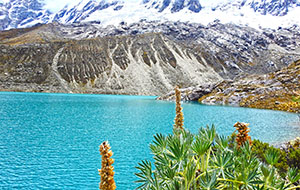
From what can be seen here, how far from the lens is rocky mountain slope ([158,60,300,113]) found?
6856 cm

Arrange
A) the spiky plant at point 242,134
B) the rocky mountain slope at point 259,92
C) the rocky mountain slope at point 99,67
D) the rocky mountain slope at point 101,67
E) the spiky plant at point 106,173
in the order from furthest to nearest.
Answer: the rocky mountain slope at point 101,67 < the rocky mountain slope at point 99,67 < the rocky mountain slope at point 259,92 < the spiky plant at point 242,134 < the spiky plant at point 106,173

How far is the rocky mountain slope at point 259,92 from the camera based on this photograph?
68.6 m

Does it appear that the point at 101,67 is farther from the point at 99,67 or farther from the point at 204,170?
the point at 204,170

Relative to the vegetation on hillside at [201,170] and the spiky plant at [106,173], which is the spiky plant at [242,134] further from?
the spiky plant at [106,173]

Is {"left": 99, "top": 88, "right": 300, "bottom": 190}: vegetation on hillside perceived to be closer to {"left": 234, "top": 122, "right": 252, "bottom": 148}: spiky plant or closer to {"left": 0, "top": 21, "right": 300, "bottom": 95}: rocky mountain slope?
{"left": 234, "top": 122, "right": 252, "bottom": 148}: spiky plant

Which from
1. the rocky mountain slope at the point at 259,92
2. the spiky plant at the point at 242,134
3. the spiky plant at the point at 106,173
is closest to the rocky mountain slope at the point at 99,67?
the rocky mountain slope at the point at 259,92

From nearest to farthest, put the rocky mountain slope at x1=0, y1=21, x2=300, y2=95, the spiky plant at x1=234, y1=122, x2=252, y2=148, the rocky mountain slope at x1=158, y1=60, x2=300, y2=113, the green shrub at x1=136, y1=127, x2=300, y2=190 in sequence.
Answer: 1. the green shrub at x1=136, y1=127, x2=300, y2=190
2. the spiky plant at x1=234, y1=122, x2=252, y2=148
3. the rocky mountain slope at x1=158, y1=60, x2=300, y2=113
4. the rocky mountain slope at x1=0, y1=21, x2=300, y2=95

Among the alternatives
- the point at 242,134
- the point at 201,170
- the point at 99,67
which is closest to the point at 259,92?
the point at 242,134

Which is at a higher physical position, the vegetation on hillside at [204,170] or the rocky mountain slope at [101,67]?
the rocky mountain slope at [101,67]

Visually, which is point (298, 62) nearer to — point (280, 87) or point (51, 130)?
point (280, 87)

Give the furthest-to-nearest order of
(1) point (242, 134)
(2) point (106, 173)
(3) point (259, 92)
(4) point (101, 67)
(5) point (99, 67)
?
(4) point (101, 67) → (5) point (99, 67) → (3) point (259, 92) → (1) point (242, 134) → (2) point (106, 173)

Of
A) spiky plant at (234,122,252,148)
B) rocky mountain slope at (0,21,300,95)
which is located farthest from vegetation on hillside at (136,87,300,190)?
rocky mountain slope at (0,21,300,95)

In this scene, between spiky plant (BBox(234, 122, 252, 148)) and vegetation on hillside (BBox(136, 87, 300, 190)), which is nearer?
vegetation on hillside (BBox(136, 87, 300, 190))

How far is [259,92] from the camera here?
80062 millimetres
